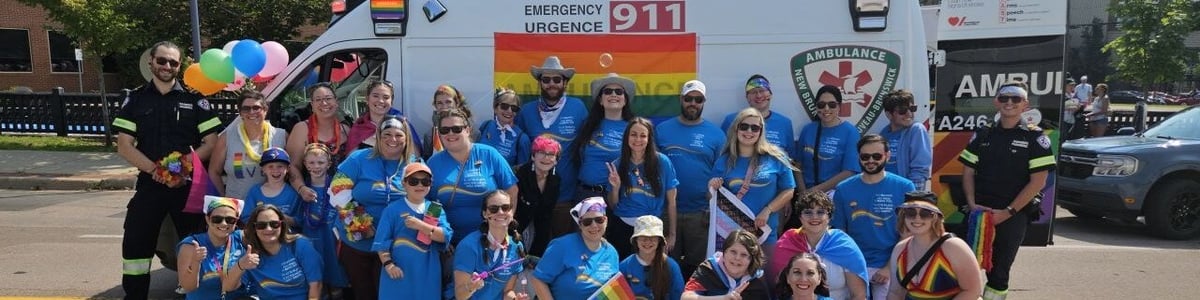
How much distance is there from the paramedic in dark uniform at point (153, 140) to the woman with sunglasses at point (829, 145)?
3.66m

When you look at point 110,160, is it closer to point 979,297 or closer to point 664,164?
point 664,164

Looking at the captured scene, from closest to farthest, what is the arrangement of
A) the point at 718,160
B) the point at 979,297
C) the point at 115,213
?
the point at 979,297 < the point at 718,160 < the point at 115,213

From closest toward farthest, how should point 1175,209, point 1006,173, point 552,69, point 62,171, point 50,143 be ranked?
point 1006,173, point 552,69, point 1175,209, point 62,171, point 50,143

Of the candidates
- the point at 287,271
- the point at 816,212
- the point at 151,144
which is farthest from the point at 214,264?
the point at 816,212

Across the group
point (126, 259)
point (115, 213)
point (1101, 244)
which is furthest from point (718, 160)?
point (115, 213)

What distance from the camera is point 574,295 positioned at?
398 cm

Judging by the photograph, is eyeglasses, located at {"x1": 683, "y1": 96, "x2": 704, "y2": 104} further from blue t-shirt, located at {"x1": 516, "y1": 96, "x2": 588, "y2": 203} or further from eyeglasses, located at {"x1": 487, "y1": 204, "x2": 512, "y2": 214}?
eyeglasses, located at {"x1": 487, "y1": 204, "x2": 512, "y2": 214}

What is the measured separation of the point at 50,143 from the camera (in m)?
13.5

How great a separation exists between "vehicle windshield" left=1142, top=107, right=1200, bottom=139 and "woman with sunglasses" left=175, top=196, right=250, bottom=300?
8721mm

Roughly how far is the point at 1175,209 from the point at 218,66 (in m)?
8.47

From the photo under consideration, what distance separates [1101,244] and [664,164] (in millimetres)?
5381

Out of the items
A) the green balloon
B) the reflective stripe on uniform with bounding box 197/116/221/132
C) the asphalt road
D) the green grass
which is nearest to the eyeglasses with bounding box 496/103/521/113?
the reflective stripe on uniform with bounding box 197/116/221/132

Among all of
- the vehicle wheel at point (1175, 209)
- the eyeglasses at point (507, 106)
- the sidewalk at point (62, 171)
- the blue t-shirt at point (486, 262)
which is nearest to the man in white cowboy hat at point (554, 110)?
the eyeglasses at point (507, 106)

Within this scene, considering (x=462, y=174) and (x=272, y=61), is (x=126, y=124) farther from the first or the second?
(x=462, y=174)
